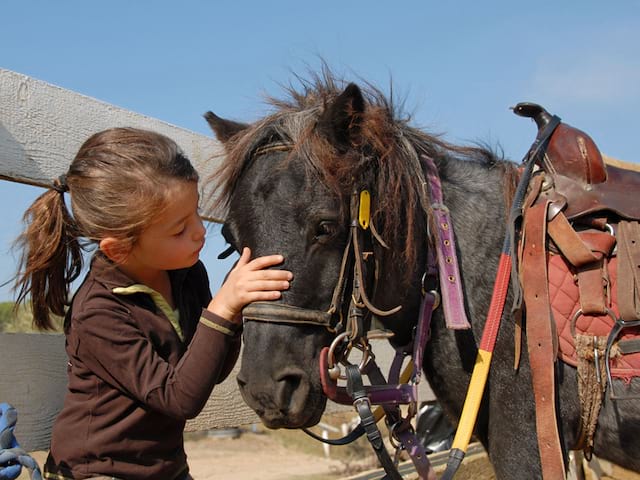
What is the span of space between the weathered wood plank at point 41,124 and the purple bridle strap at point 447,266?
0.88 metres

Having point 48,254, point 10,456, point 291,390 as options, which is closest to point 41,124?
point 48,254

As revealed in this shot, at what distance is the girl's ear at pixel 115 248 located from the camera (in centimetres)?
192

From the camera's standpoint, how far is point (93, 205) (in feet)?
6.24

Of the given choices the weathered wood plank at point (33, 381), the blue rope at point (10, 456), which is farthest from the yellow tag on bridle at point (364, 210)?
the weathered wood plank at point (33, 381)

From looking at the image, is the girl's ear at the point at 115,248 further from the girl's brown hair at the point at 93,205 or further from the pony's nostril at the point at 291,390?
the pony's nostril at the point at 291,390

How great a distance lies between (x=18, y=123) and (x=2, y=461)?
4.08ft

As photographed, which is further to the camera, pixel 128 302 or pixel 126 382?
pixel 128 302

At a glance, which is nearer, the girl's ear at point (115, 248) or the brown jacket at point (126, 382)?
the brown jacket at point (126, 382)

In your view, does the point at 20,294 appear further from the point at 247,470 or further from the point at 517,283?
the point at 247,470

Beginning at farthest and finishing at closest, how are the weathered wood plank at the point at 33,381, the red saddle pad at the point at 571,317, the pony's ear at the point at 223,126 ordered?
the pony's ear at the point at 223,126
the weathered wood plank at the point at 33,381
the red saddle pad at the point at 571,317

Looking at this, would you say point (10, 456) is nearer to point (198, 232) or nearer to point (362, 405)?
point (198, 232)

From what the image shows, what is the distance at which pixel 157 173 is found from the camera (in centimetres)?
193

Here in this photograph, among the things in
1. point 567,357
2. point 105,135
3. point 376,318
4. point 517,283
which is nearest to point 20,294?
point 105,135

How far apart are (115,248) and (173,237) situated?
0.18 metres
